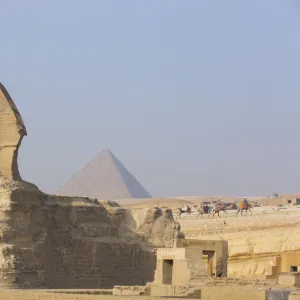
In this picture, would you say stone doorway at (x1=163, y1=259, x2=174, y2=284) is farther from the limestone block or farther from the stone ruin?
the limestone block

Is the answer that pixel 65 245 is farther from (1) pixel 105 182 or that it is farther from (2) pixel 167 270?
(1) pixel 105 182

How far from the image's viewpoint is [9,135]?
25766 millimetres

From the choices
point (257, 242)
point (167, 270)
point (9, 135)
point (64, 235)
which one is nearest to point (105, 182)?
point (257, 242)

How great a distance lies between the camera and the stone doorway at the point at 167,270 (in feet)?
74.1

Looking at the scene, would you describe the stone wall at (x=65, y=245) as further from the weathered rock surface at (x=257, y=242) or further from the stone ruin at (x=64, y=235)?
the weathered rock surface at (x=257, y=242)

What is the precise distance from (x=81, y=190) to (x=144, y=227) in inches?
4998

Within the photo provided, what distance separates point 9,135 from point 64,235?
288cm

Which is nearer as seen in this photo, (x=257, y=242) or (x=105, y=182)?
(x=257, y=242)

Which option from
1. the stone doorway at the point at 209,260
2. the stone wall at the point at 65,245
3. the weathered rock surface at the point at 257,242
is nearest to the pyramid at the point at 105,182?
the weathered rock surface at the point at 257,242

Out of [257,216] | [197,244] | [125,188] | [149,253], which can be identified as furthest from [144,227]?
[125,188]

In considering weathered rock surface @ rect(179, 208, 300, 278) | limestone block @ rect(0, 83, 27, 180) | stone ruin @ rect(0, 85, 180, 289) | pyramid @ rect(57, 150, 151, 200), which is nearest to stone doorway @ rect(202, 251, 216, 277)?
weathered rock surface @ rect(179, 208, 300, 278)

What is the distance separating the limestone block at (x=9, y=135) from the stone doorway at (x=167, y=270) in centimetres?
471

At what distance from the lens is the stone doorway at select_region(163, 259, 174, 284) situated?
22.6 m

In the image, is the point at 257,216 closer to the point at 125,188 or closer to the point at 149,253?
the point at 149,253
